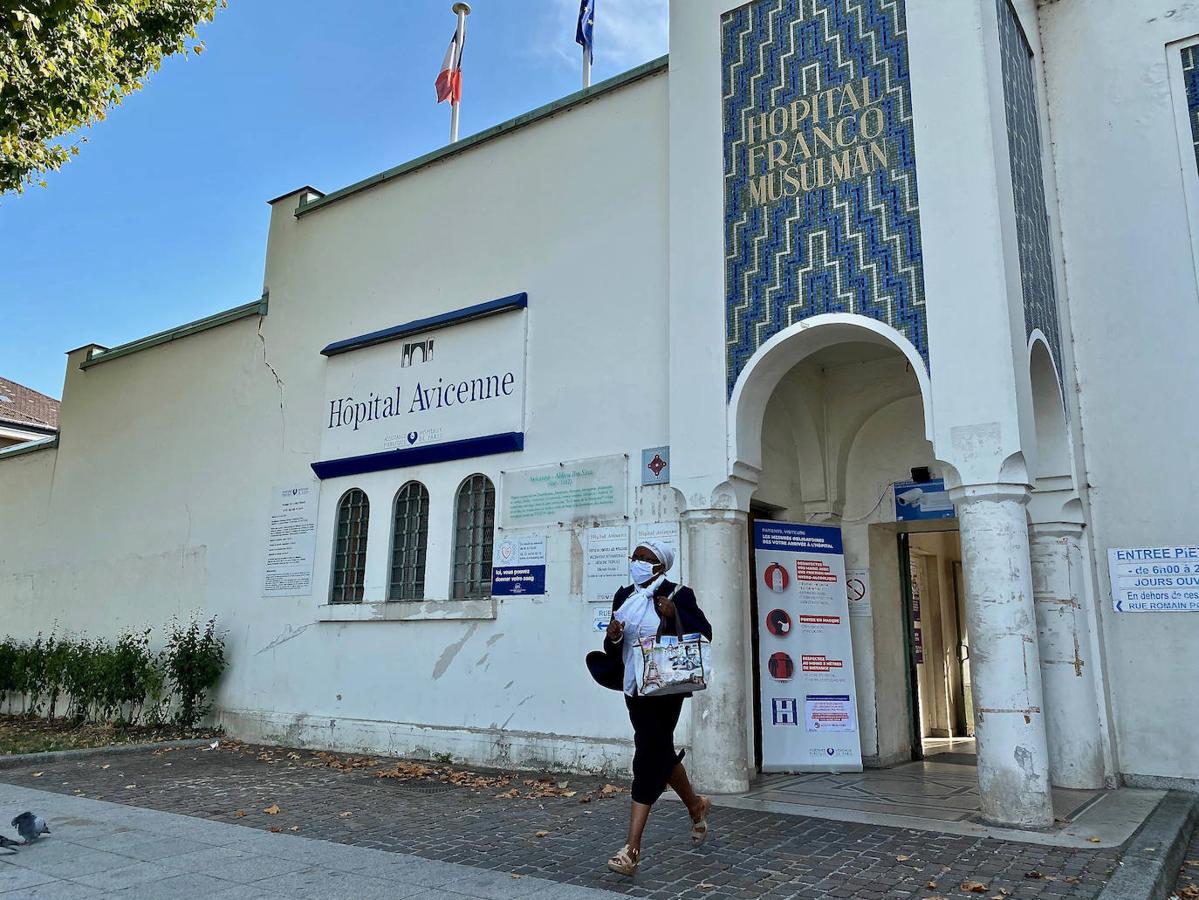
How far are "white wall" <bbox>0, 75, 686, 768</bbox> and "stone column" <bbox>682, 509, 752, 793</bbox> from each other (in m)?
0.88

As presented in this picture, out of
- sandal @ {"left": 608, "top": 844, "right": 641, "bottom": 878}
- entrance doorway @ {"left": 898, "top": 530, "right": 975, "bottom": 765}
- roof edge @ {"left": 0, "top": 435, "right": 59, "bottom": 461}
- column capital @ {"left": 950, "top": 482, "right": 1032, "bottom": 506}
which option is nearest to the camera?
sandal @ {"left": 608, "top": 844, "right": 641, "bottom": 878}

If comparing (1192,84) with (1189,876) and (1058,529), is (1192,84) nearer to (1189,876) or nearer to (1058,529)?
(1058,529)

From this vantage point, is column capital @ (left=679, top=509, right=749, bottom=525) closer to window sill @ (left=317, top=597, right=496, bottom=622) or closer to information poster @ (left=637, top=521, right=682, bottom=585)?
information poster @ (left=637, top=521, right=682, bottom=585)

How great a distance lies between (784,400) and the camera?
1064cm

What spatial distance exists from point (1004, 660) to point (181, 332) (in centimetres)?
1397

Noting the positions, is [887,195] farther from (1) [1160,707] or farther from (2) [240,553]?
(2) [240,553]

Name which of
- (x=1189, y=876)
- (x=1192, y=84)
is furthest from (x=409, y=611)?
(x=1192, y=84)

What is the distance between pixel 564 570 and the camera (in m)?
9.94

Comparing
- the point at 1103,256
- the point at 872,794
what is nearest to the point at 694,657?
the point at 872,794

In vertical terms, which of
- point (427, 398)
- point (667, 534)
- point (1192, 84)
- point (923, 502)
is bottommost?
point (667, 534)

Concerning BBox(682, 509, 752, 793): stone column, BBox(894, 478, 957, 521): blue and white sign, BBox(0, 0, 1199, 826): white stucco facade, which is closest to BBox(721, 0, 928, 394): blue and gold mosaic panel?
BBox(0, 0, 1199, 826): white stucco facade

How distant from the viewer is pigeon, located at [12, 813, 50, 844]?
6105mm

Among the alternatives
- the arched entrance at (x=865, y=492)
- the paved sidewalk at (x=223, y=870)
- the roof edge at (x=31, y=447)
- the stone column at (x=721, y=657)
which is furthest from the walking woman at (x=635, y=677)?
the roof edge at (x=31, y=447)

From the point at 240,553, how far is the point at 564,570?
621cm
